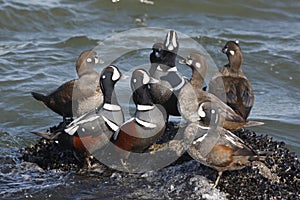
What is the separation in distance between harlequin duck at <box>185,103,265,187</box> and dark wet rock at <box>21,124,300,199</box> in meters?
0.20

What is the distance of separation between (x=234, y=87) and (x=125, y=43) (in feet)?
23.9

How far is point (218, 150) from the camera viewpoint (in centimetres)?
736

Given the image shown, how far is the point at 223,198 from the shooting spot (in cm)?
744

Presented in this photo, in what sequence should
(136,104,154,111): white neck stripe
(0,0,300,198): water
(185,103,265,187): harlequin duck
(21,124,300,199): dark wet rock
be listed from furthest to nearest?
(0,0,300,198): water, (136,104,154,111): white neck stripe, (21,124,300,199): dark wet rock, (185,103,265,187): harlequin duck

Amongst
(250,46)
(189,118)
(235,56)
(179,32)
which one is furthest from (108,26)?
(189,118)

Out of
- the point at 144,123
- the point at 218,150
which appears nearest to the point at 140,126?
the point at 144,123

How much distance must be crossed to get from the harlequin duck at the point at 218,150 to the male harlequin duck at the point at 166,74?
4.56ft

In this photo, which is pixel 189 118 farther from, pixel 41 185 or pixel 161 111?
pixel 41 185

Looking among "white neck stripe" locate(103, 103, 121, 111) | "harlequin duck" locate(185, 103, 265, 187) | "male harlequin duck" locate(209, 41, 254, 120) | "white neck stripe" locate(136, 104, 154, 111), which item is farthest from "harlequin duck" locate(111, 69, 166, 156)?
"male harlequin duck" locate(209, 41, 254, 120)

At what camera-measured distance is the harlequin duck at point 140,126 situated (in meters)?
7.84

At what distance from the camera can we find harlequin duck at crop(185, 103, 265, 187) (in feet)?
24.1

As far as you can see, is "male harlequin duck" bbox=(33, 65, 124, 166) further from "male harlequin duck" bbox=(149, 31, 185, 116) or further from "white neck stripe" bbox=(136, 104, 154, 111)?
"male harlequin duck" bbox=(149, 31, 185, 116)

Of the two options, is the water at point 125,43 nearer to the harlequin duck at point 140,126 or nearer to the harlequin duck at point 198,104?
the harlequin duck at point 140,126

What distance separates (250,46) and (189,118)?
8.16 m
